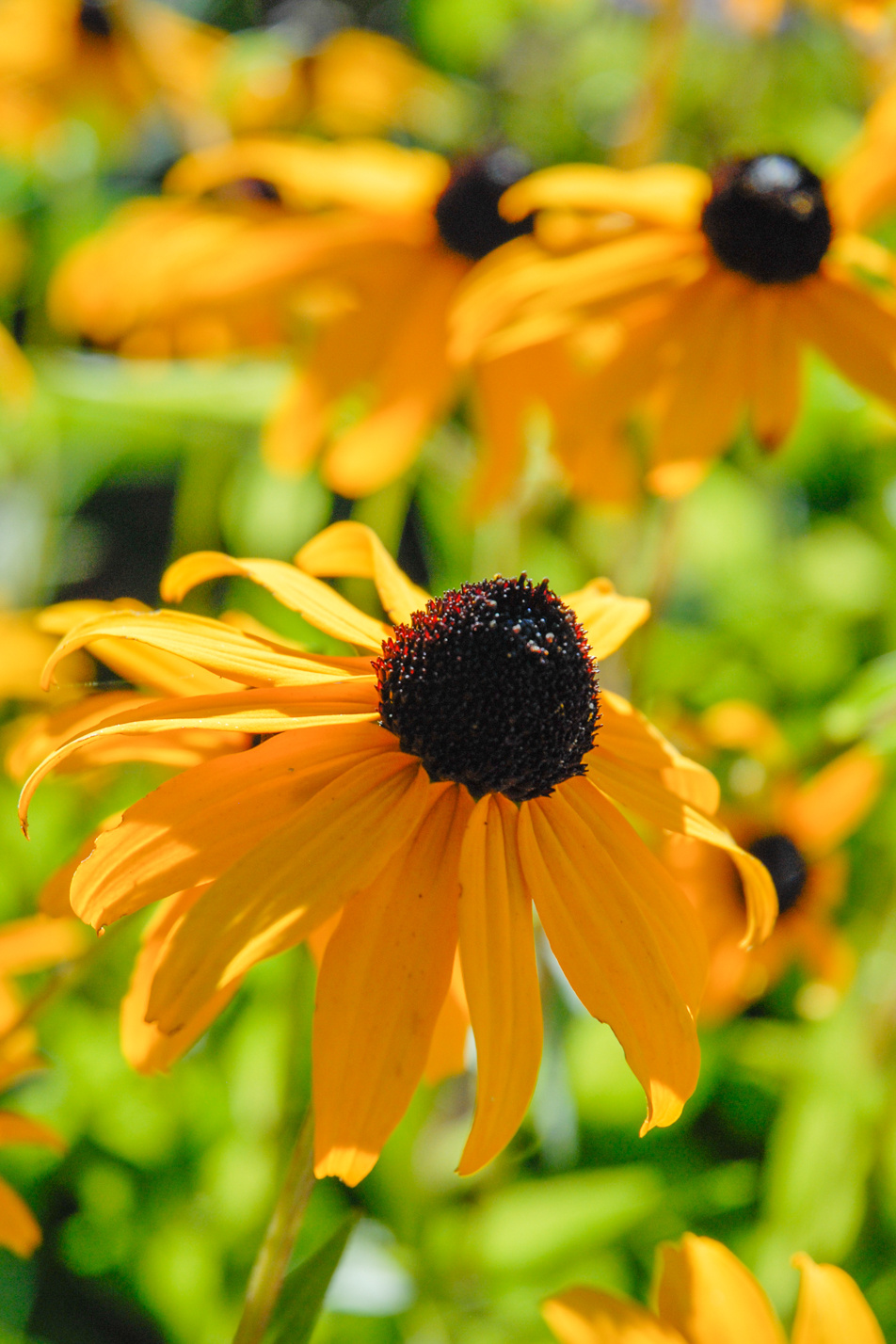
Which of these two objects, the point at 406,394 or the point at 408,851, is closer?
the point at 408,851

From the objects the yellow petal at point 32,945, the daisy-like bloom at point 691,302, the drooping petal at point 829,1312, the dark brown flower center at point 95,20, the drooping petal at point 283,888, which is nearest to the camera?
the drooping petal at point 283,888

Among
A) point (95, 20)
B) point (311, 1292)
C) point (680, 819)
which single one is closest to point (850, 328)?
point (680, 819)

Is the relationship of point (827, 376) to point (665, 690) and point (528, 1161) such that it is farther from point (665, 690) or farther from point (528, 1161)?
point (528, 1161)

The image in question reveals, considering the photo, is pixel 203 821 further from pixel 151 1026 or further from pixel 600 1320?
pixel 600 1320

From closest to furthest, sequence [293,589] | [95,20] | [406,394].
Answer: [293,589]
[406,394]
[95,20]

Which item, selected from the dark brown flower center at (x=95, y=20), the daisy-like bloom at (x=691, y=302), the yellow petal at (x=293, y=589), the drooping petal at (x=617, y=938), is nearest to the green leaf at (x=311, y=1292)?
the drooping petal at (x=617, y=938)

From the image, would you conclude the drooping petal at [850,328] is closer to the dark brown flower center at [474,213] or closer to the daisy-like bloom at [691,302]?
the daisy-like bloom at [691,302]

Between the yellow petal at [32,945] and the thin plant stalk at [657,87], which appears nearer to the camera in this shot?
the yellow petal at [32,945]
